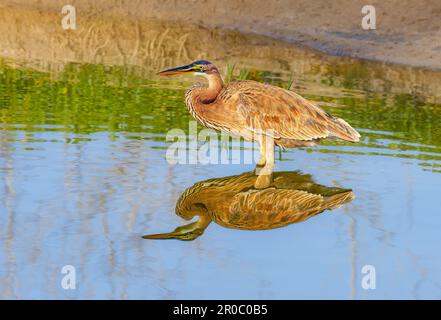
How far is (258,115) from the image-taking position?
9805mm

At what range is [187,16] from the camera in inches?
717

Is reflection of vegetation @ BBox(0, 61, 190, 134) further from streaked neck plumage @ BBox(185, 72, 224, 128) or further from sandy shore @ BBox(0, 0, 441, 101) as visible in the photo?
streaked neck plumage @ BBox(185, 72, 224, 128)

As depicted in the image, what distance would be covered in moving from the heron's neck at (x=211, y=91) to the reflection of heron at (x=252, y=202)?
2.59 ft

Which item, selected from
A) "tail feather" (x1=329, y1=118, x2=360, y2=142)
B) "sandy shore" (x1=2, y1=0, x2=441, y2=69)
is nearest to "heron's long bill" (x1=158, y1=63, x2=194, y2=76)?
"tail feather" (x1=329, y1=118, x2=360, y2=142)

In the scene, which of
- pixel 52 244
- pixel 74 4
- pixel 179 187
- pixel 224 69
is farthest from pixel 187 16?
pixel 52 244

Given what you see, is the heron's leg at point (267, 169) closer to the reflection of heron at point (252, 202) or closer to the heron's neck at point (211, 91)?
the reflection of heron at point (252, 202)

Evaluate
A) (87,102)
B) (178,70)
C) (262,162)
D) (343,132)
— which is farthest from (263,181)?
(87,102)

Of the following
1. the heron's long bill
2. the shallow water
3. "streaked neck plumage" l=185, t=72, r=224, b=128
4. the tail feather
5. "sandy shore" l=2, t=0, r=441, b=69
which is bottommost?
the shallow water

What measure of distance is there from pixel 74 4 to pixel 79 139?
8.82 metres

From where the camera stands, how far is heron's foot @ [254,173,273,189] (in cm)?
933

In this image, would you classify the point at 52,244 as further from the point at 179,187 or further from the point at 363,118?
the point at 363,118

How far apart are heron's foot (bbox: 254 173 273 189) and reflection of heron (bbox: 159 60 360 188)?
8cm

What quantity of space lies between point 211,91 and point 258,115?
480 mm

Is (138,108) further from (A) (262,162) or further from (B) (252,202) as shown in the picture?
(B) (252,202)
